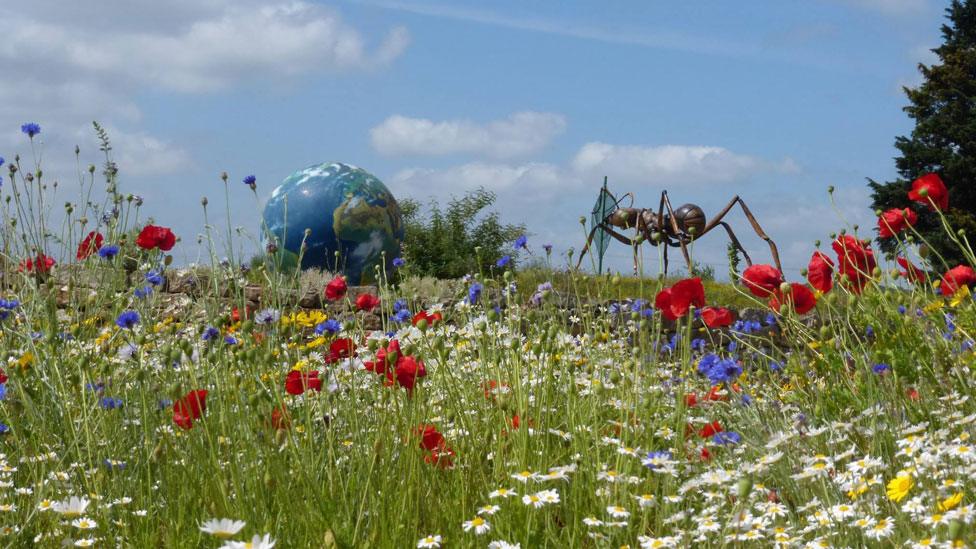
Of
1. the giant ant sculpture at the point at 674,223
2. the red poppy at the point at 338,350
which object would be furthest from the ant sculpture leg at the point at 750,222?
the red poppy at the point at 338,350

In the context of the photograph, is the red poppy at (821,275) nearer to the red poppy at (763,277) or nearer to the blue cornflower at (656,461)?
the red poppy at (763,277)

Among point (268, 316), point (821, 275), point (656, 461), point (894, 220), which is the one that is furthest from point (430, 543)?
point (894, 220)

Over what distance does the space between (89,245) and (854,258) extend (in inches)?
160

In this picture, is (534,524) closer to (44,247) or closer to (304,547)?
(304,547)

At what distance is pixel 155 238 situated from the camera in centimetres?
459

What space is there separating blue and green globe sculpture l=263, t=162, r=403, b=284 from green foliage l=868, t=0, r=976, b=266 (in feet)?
41.8

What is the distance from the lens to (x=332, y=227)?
50.9 ft

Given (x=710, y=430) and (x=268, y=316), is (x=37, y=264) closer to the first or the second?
(x=268, y=316)

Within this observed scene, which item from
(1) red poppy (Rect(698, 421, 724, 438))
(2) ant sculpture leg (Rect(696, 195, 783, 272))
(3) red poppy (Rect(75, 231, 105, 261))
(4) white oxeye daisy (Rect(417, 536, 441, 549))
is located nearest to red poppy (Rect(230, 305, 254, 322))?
(3) red poppy (Rect(75, 231, 105, 261))

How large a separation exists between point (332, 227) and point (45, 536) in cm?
1266

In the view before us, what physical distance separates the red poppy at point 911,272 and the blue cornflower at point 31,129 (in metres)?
5.29

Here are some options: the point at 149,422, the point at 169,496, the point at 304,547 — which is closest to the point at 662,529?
the point at 304,547

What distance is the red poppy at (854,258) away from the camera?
4199mm

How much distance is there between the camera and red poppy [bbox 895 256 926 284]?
4391 mm
